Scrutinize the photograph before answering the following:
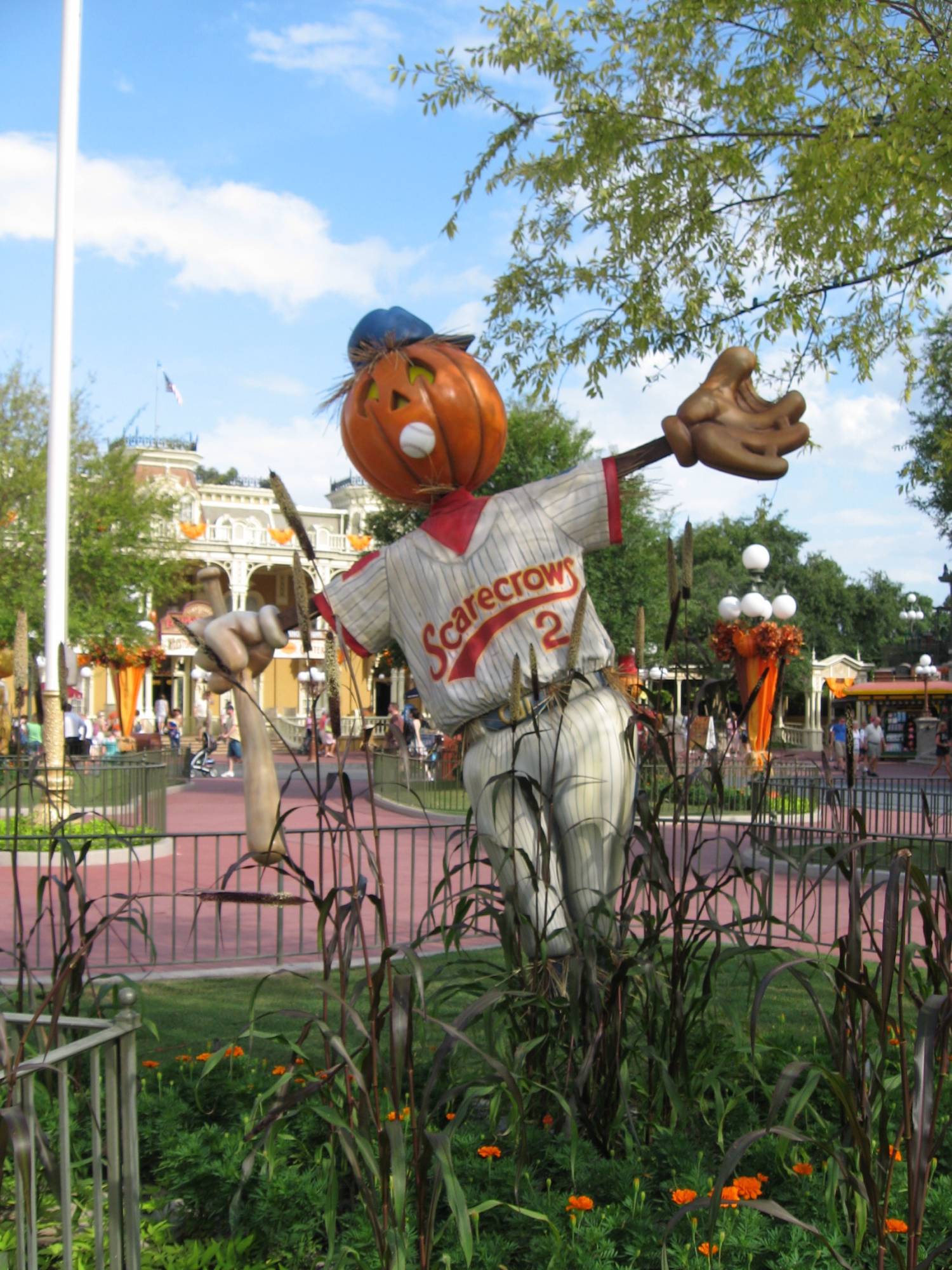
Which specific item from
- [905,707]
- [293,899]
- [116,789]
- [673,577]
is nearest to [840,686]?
[905,707]

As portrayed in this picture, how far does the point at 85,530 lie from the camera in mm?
24344

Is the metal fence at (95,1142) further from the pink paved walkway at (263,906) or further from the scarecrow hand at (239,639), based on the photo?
the scarecrow hand at (239,639)

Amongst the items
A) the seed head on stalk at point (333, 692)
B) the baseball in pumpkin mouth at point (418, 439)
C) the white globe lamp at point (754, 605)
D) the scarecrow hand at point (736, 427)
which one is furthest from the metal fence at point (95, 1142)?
the white globe lamp at point (754, 605)

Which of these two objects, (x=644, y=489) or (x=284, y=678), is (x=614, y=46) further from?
(x=284, y=678)

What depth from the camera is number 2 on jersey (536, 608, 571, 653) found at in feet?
13.0

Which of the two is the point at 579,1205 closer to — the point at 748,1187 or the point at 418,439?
the point at 748,1187

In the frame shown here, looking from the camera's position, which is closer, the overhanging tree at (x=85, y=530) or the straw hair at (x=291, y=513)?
the straw hair at (x=291, y=513)

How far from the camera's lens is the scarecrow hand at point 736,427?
13.2 feet

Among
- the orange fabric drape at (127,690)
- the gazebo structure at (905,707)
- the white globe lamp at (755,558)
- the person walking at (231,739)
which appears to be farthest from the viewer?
the gazebo structure at (905,707)

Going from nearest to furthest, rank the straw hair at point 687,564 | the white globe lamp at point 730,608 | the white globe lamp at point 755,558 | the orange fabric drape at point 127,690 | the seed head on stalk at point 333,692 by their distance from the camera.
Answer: the seed head on stalk at point 333,692, the straw hair at point 687,564, the white globe lamp at point 755,558, the white globe lamp at point 730,608, the orange fabric drape at point 127,690

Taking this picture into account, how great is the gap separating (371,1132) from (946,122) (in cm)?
732

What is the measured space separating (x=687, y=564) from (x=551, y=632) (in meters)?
0.91

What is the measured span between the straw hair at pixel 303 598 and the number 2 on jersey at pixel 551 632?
129cm

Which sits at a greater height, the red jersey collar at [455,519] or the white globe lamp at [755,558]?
the white globe lamp at [755,558]
